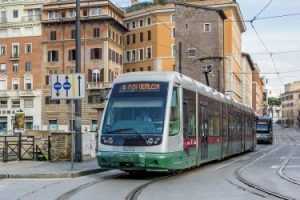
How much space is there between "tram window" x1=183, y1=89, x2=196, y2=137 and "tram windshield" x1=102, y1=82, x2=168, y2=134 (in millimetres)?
1564

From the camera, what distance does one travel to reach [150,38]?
112 m

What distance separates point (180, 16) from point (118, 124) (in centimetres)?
8108

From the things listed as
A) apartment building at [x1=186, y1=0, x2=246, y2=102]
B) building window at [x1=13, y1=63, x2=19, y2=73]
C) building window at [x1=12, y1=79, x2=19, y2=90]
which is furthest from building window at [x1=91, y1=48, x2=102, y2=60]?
apartment building at [x1=186, y1=0, x2=246, y2=102]

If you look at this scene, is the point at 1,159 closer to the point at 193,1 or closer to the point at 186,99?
the point at 186,99

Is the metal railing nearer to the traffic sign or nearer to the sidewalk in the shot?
the sidewalk

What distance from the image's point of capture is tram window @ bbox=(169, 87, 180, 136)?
1862 cm

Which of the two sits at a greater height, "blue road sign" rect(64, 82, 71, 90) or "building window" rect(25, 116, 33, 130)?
"blue road sign" rect(64, 82, 71, 90)

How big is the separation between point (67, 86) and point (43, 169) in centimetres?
292

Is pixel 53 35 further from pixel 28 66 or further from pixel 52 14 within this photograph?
pixel 28 66

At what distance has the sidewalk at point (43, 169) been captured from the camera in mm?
19656

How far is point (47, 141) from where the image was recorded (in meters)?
26.1

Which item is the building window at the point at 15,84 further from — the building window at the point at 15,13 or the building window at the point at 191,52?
the building window at the point at 191,52

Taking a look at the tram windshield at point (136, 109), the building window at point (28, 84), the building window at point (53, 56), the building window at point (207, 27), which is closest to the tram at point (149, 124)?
the tram windshield at point (136, 109)

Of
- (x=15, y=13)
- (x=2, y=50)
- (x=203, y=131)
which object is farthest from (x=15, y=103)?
(x=203, y=131)
